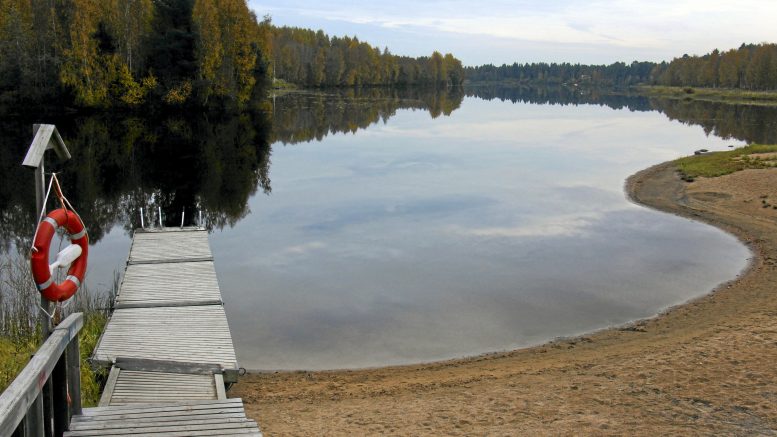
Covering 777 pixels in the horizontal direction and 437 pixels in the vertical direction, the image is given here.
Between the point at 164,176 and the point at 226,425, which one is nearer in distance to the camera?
the point at 226,425

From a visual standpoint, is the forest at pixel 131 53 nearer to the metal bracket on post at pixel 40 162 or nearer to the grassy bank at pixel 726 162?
the grassy bank at pixel 726 162

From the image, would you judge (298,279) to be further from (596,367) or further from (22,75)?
(22,75)

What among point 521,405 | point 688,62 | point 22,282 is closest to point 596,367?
point 521,405

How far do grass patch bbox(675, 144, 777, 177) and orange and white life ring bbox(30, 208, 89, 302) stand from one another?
109 ft

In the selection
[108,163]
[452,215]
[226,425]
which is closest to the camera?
[226,425]

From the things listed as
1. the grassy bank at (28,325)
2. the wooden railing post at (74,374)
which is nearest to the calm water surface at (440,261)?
the grassy bank at (28,325)

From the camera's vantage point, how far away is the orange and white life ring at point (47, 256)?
6.54 meters

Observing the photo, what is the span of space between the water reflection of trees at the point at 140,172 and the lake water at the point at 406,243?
0.18 metres

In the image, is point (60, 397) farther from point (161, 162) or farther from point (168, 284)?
point (161, 162)

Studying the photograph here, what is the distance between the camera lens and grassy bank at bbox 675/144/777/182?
3572cm

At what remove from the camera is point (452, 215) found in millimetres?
26938

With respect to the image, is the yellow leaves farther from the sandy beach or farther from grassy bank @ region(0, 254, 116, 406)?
the sandy beach

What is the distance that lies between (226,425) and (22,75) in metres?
62.0

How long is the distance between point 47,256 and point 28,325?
23.6 feet
